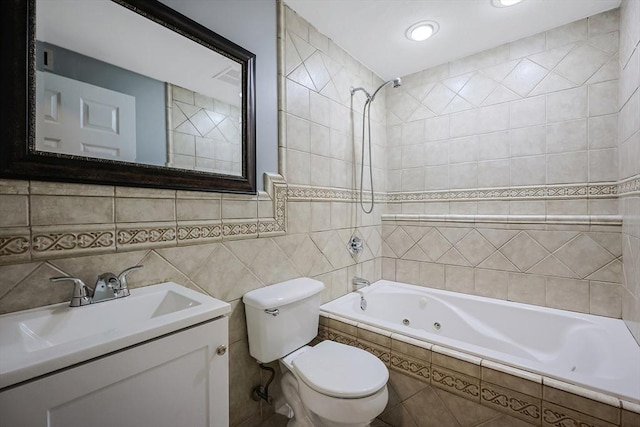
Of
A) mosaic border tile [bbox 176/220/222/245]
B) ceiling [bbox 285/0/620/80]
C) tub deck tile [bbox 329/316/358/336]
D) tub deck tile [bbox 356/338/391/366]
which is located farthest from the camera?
ceiling [bbox 285/0/620/80]

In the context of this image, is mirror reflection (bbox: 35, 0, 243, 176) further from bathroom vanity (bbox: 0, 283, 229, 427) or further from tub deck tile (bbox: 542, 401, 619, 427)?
tub deck tile (bbox: 542, 401, 619, 427)

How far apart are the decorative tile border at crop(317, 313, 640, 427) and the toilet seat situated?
207 mm

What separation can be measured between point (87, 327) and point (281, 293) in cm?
79

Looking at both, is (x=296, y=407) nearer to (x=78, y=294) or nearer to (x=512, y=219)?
(x=78, y=294)

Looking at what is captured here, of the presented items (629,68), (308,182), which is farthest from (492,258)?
(308,182)

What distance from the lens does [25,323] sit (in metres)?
0.81

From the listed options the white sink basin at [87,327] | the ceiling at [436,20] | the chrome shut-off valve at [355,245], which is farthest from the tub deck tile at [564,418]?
the ceiling at [436,20]

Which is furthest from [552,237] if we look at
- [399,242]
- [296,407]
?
[296,407]

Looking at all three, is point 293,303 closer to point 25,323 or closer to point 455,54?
point 25,323

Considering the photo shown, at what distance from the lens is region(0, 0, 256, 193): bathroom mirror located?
891 mm

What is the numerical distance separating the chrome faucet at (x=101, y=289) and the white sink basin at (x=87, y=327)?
0.08 ft

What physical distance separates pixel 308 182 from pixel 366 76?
126 centimetres

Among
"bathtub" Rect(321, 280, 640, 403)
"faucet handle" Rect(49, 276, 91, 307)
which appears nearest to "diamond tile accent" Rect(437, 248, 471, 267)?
"bathtub" Rect(321, 280, 640, 403)

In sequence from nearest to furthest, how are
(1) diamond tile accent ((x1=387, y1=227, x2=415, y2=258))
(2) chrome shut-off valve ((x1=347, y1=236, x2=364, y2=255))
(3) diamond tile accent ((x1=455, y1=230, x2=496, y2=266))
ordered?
(3) diamond tile accent ((x1=455, y1=230, x2=496, y2=266))
(2) chrome shut-off valve ((x1=347, y1=236, x2=364, y2=255))
(1) diamond tile accent ((x1=387, y1=227, x2=415, y2=258))
